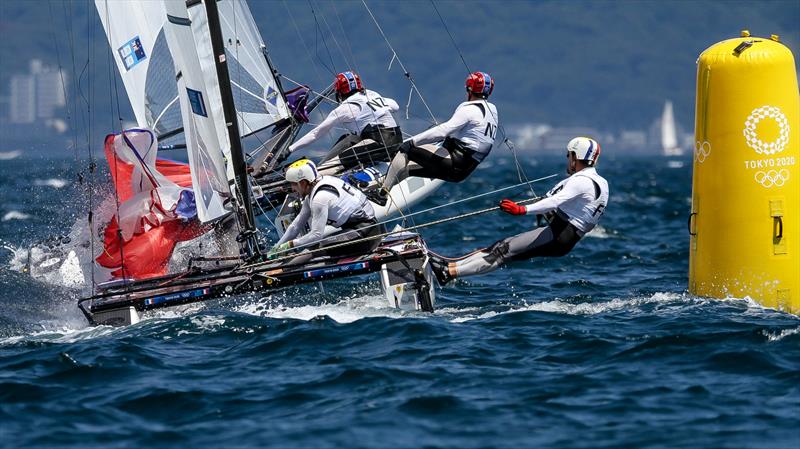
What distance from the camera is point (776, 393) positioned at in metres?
7.72

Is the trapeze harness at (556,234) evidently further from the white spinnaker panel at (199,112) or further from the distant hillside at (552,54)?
the distant hillside at (552,54)

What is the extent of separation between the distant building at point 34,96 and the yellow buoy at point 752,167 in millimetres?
79061

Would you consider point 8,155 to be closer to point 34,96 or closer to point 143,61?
point 34,96

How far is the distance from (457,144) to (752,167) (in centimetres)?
308

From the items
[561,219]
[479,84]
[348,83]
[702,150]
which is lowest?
[561,219]

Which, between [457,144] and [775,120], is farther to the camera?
[457,144]

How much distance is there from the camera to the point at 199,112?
37.3 ft

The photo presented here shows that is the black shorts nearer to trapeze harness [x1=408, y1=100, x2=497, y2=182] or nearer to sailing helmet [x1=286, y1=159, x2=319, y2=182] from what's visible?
trapeze harness [x1=408, y1=100, x2=497, y2=182]

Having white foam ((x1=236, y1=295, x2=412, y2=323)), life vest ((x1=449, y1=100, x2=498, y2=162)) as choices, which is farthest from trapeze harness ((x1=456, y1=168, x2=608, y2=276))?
life vest ((x1=449, y1=100, x2=498, y2=162))

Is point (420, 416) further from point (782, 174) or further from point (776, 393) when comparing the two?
point (782, 174)

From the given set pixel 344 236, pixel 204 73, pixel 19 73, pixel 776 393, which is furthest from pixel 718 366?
pixel 19 73

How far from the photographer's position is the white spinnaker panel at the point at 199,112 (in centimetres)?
1115

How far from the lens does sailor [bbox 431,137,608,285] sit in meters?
10.8

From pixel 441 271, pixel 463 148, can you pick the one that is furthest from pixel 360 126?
pixel 441 271
